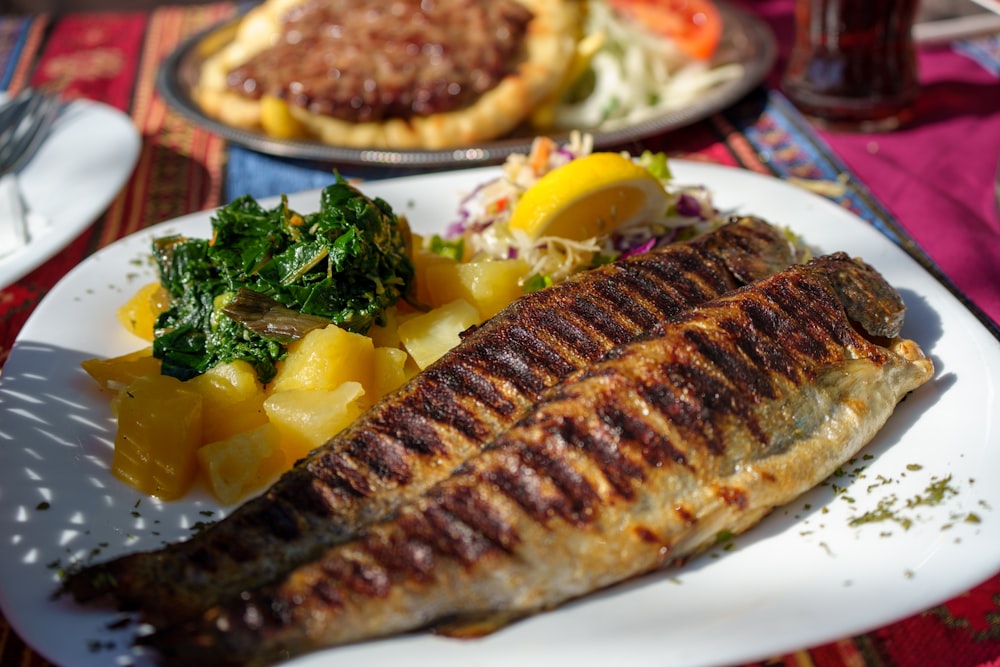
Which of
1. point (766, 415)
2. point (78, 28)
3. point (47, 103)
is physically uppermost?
point (766, 415)

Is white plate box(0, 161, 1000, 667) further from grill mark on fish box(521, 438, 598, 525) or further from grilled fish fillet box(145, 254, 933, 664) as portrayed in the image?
grill mark on fish box(521, 438, 598, 525)

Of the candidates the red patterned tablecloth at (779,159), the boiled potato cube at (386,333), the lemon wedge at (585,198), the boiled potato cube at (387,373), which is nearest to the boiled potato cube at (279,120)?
the red patterned tablecloth at (779,159)

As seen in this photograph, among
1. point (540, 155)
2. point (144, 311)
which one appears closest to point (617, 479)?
point (144, 311)

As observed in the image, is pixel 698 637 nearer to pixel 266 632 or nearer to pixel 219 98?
pixel 266 632

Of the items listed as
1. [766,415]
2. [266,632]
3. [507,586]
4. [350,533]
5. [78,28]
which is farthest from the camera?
[78,28]

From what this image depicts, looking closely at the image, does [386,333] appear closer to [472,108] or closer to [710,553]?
[710,553]

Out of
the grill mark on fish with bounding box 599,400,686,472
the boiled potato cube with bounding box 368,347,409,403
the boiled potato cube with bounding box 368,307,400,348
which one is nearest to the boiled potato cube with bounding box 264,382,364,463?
the boiled potato cube with bounding box 368,347,409,403

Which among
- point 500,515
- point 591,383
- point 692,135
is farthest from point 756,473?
point 692,135
